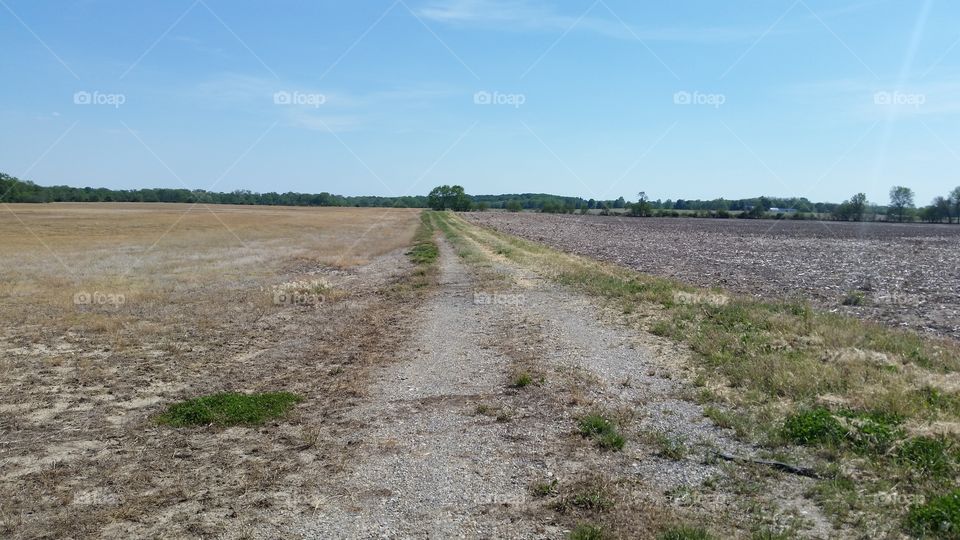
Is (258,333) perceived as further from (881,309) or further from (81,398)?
(881,309)

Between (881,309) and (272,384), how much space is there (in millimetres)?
15857

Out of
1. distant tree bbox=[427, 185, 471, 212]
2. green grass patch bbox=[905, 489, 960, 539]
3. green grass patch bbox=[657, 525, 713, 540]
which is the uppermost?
distant tree bbox=[427, 185, 471, 212]

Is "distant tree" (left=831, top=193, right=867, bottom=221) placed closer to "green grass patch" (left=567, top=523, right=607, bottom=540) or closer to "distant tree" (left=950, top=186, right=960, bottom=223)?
"distant tree" (left=950, top=186, right=960, bottom=223)

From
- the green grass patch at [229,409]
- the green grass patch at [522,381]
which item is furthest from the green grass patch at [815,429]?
the green grass patch at [229,409]

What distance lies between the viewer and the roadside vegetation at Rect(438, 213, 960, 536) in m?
5.50

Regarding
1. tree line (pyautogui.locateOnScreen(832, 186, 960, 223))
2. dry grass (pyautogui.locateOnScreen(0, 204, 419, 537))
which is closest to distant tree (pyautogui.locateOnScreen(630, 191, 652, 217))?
tree line (pyautogui.locateOnScreen(832, 186, 960, 223))

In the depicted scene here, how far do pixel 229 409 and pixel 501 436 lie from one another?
3846 mm

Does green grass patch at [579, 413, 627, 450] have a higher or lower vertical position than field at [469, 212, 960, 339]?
lower

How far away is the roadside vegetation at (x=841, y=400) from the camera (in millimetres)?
5495

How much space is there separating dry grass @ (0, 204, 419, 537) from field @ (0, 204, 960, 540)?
0.16ft

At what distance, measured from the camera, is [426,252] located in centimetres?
3619

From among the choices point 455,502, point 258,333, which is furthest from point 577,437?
point 258,333

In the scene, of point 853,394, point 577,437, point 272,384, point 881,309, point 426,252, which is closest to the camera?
point 577,437

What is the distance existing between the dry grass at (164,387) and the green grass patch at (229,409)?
23 centimetres
